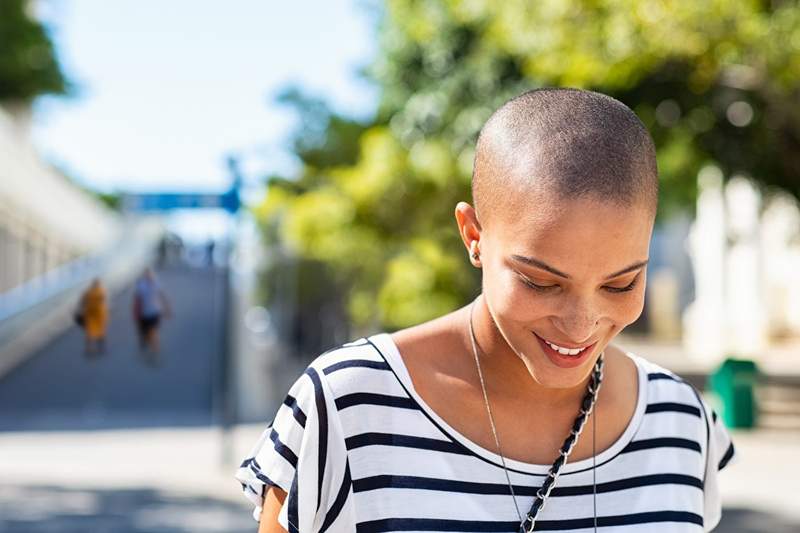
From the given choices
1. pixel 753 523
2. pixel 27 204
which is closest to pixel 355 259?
pixel 27 204

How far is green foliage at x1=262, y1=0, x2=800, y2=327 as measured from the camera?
11023 mm

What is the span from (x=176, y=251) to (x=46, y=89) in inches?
1334

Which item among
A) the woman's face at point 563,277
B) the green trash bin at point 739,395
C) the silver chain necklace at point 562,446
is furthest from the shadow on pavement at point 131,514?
the woman's face at point 563,277

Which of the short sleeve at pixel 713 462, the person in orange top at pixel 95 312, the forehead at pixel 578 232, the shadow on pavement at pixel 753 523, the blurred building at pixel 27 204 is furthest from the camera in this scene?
the blurred building at pixel 27 204

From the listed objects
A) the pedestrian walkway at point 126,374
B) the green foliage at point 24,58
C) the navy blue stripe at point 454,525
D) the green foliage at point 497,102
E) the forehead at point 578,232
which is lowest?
the navy blue stripe at point 454,525

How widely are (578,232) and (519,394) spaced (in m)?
0.30

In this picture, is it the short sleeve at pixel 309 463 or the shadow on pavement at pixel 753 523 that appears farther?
the shadow on pavement at pixel 753 523

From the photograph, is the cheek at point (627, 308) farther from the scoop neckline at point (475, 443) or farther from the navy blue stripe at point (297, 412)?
the navy blue stripe at point (297, 412)

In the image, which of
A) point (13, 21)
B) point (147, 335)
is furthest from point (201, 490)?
point (13, 21)

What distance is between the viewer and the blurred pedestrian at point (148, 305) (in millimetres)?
4203

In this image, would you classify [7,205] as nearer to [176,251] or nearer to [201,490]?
[201,490]

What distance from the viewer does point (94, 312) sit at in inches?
151

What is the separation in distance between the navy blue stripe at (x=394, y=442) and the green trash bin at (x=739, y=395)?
11.5 metres

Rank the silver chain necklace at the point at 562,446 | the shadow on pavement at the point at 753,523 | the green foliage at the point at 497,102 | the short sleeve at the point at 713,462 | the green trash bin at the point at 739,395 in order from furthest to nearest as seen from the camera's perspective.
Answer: the green trash bin at the point at 739,395, the green foliage at the point at 497,102, the shadow on pavement at the point at 753,523, the short sleeve at the point at 713,462, the silver chain necklace at the point at 562,446
